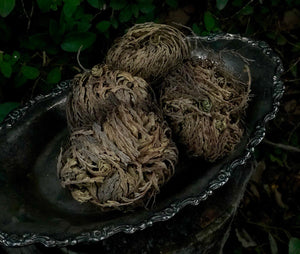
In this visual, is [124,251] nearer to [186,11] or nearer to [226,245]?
[226,245]

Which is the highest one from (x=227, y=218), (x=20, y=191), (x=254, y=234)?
(x=20, y=191)

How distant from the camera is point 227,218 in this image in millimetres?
958

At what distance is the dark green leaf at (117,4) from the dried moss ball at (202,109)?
0.31m

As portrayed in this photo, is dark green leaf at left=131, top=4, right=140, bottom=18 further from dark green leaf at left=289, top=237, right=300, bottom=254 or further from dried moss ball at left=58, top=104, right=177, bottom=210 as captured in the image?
dark green leaf at left=289, top=237, right=300, bottom=254

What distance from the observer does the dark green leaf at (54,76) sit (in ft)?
3.60

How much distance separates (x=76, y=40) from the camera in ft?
3.45

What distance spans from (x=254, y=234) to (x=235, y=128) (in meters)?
0.47

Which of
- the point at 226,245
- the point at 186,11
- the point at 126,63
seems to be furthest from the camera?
the point at 186,11

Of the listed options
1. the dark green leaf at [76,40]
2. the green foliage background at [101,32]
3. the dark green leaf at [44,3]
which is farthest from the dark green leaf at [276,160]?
the dark green leaf at [44,3]

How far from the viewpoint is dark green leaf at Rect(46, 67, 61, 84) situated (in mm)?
1099

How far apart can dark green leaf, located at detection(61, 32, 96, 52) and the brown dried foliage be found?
0.26 metres

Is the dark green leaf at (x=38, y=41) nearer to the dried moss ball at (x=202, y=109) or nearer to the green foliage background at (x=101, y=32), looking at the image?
the green foliage background at (x=101, y=32)

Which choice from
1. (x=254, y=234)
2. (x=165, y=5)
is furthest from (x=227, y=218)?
(x=165, y=5)

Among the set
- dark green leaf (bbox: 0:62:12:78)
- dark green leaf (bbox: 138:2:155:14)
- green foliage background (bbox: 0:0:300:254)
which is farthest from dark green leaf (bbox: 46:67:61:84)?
dark green leaf (bbox: 138:2:155:14)
